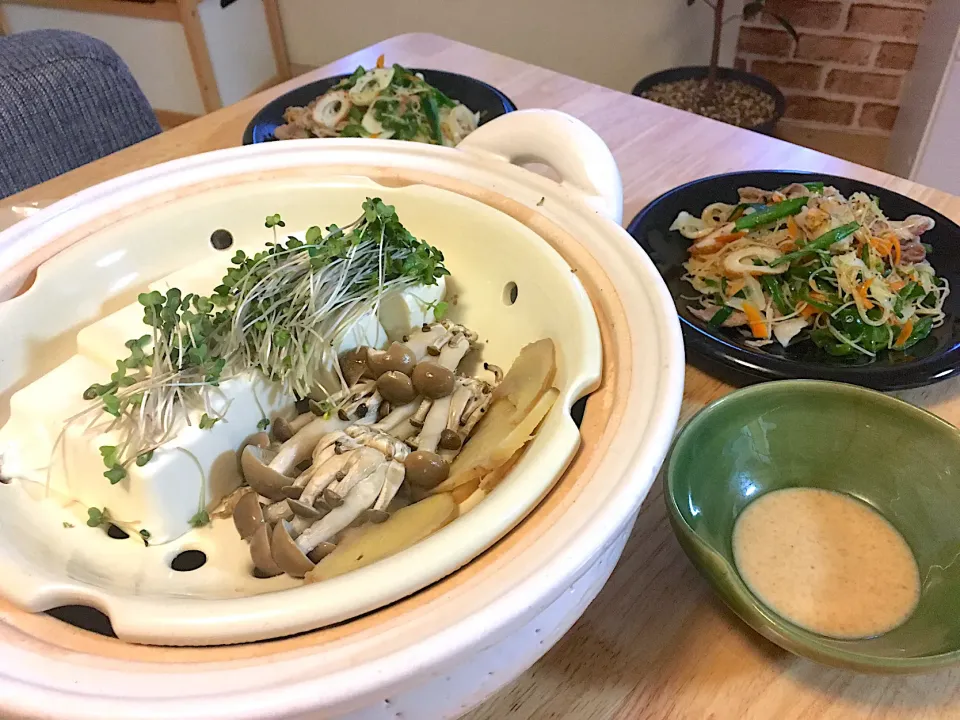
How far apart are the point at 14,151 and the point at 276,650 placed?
133cm

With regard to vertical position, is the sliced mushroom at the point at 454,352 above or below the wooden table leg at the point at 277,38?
above

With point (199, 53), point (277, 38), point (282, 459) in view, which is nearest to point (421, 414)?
point (282, 459)

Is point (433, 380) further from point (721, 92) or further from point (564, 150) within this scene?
point (721, 92)

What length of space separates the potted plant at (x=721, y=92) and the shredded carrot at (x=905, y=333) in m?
1.53

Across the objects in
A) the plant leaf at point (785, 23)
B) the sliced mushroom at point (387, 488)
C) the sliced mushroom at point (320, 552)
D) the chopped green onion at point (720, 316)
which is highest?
the sliced mushroom at point (387, 488)

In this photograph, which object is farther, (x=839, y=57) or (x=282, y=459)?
(x=839, y=57)

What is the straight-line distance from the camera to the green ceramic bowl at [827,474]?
Answer: 0.56 m

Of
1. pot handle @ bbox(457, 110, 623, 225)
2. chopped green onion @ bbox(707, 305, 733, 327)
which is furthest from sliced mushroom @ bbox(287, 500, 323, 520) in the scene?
chopped green onion @ bbox(707, 305, 733, 327)

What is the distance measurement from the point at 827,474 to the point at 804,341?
0.24m

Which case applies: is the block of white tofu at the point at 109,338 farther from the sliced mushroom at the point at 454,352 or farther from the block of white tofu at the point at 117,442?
the sliced mushroom at the point at 454,352

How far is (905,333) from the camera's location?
873 millimetres

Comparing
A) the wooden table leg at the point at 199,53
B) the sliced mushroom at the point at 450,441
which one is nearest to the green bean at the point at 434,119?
the sliced mushroom at the point at 450,441

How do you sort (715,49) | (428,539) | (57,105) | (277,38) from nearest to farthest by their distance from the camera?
(428,539), (57,105), (715,49), (277,38)

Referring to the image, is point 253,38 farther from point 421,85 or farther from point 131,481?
point 131,481
